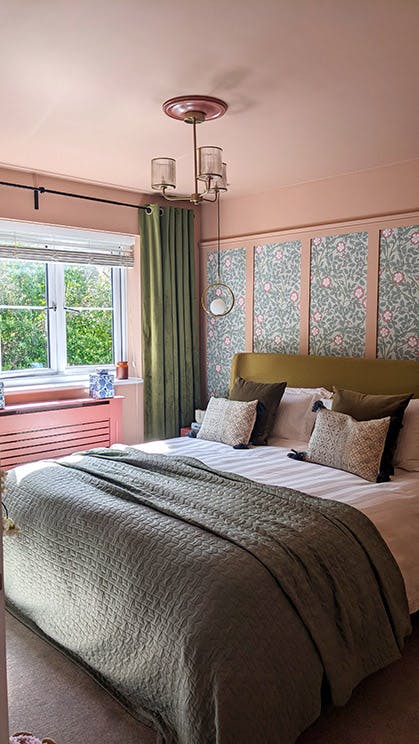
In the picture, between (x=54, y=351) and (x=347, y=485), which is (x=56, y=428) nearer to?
(x=54, y=351)

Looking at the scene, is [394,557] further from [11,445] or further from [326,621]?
[11,445]

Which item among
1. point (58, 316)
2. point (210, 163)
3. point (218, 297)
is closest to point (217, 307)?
point (218, 297)

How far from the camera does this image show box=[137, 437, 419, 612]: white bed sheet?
102 inches

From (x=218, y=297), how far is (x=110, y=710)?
11.6 feet

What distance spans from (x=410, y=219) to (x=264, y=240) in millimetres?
1239

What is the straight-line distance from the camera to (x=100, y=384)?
14.8 feet

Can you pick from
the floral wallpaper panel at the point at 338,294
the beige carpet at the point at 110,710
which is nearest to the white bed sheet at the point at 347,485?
the beige carpet at the point at 110,710

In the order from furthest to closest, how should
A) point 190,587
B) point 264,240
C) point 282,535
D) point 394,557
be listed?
point 264,240 < point 394,557 < point 282,535 < point 190,587

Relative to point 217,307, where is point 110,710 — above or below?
below

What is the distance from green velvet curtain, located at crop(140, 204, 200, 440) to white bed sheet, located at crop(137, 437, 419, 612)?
111 centimetres

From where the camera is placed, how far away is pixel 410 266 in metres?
3.86

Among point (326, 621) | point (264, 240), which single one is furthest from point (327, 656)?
point (264, 240)

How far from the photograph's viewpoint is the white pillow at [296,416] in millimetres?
3923

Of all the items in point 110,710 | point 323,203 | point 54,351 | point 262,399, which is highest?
point 323,203
